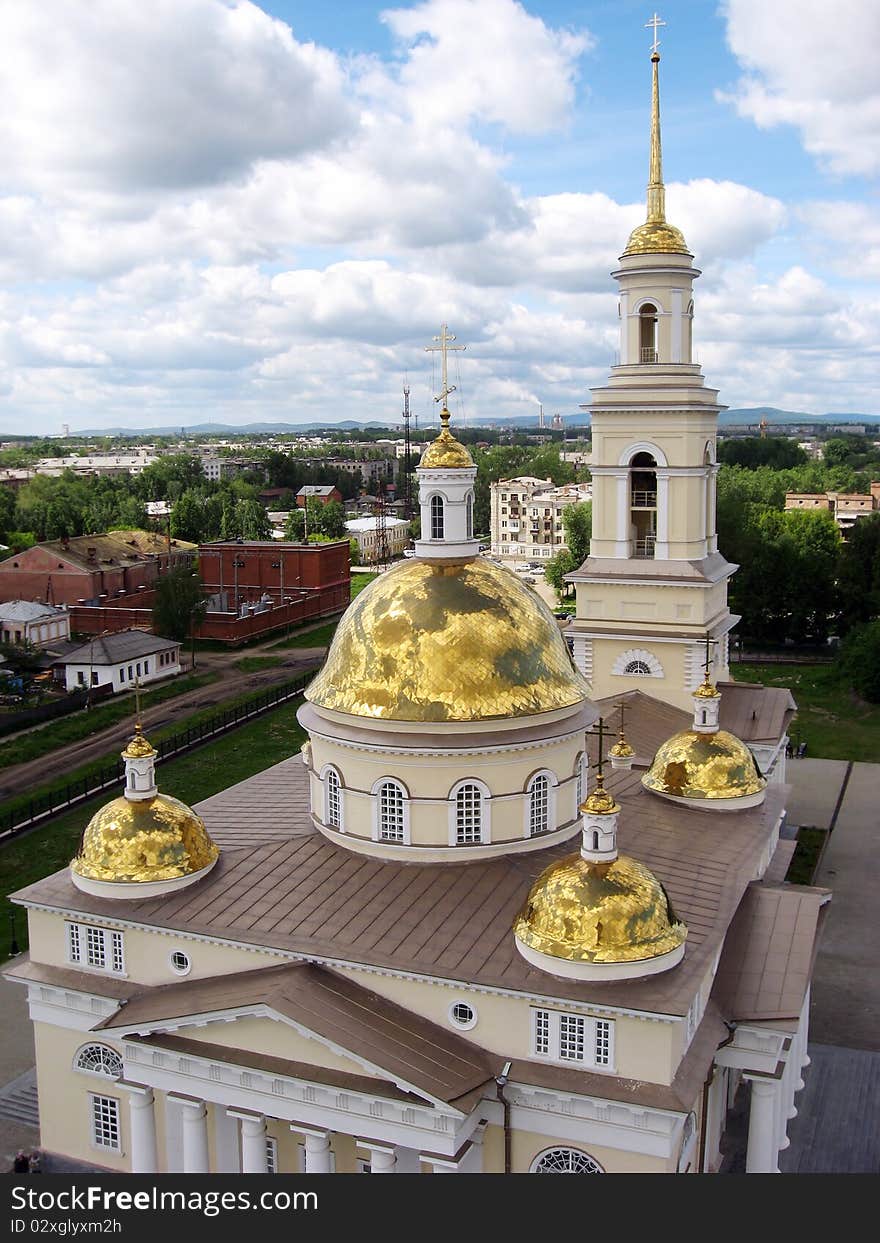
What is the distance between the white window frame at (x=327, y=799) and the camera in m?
17.4

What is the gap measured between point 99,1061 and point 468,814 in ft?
21.4

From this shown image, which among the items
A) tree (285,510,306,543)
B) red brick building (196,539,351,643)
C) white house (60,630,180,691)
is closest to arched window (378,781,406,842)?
white house (60,630,180,691)

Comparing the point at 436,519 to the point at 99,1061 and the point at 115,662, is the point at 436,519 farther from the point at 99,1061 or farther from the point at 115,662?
the point at 115,662

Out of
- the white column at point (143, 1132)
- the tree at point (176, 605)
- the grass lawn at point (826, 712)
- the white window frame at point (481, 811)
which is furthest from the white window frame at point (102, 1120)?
the tree at point (176, 605)

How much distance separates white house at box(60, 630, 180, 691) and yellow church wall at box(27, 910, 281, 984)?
28640 mm

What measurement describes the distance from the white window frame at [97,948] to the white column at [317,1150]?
12.9ft

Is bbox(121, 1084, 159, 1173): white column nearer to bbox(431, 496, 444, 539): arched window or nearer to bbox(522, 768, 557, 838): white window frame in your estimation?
bbox(522, 768, 557, 838): white window frame

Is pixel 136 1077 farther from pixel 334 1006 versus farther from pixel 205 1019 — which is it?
pixel 334 1006

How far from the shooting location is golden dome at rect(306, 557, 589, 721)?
16.8m

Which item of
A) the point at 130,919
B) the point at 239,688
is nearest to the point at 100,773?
the point at 239,688

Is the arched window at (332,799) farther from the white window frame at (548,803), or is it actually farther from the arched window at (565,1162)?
the arched window at (565,1162)

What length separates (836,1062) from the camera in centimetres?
1941

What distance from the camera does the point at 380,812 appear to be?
1700 cm

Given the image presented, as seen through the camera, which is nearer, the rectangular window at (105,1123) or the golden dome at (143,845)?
the golden dome at (143,845)
